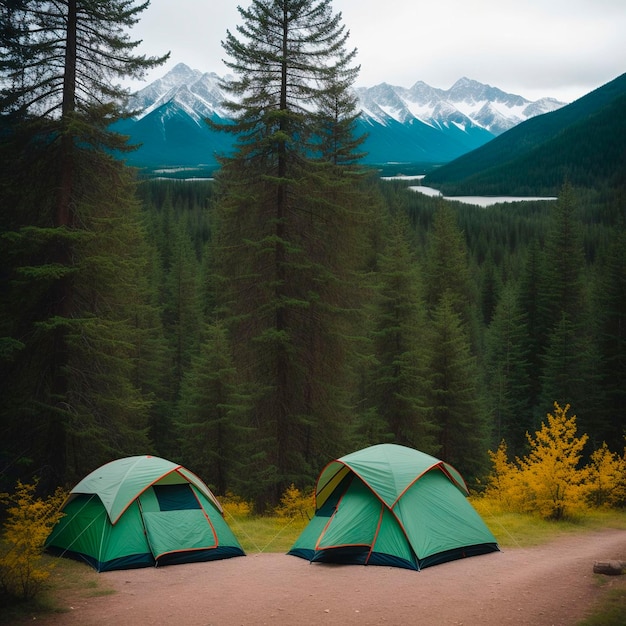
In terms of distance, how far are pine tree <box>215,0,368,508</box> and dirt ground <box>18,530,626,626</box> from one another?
657 cm

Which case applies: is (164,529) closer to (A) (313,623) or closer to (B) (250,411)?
(A) (313,623)

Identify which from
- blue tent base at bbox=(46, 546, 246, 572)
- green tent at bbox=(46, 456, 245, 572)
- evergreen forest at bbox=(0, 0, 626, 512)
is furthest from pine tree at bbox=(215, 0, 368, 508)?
blue tent base at bbox=(46, 546, 246, 572)

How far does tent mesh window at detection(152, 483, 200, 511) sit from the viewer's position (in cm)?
1168

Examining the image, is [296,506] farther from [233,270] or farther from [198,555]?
[233,270]

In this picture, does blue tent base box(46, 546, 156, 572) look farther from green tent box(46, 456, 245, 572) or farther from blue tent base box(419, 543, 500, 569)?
blue tent base box(419, 543, 500, 569)

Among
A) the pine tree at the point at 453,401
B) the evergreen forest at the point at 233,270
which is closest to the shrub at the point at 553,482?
the evergreen forest at the point at 233,270

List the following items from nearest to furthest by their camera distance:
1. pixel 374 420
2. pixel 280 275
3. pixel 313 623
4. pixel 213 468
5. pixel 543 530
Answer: pixel 313 623 → pixel 543 530 → pixel 280 275 → pixel 374 420 → pixel 213 468

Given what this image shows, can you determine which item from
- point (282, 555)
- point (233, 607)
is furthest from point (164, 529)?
point (233, 607)

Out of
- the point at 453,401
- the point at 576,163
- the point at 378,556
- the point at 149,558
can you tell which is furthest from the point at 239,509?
the point at 576,163

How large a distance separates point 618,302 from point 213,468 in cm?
2252

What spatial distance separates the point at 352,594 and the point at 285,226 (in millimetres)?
10585

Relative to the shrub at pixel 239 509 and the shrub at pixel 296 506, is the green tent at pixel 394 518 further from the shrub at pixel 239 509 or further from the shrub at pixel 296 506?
the shrub at pixel 239 509

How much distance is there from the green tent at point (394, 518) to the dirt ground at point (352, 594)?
0.94ft

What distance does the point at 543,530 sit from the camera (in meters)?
13.2
